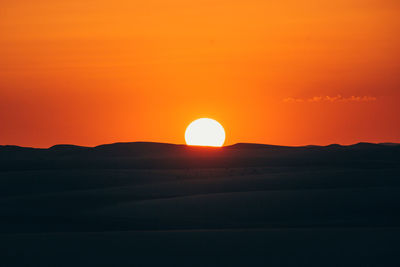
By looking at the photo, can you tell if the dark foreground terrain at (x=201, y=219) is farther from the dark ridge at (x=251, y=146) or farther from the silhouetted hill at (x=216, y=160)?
the dark ridge at (x=251, y=146)

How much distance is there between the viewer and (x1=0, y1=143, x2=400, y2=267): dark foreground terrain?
14.1m

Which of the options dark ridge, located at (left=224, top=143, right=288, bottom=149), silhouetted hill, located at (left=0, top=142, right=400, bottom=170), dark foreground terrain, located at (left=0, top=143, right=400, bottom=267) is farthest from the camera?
dark ridge, located at (left=224, top=143, right=288, bottom=149)

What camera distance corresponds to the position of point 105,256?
1414 centimetres

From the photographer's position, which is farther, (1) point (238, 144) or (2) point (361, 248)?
(1) point (238, 144)

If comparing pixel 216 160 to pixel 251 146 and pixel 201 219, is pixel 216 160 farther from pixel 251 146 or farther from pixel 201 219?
pixel 201 219

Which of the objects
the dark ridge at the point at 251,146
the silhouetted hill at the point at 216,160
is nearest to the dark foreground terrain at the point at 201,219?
the silhouetted hill at the point at 216,160

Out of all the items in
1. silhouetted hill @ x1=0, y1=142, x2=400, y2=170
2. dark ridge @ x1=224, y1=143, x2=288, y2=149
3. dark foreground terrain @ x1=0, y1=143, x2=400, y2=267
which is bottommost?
dark foreground terrain @ x1=0, y1=143, x2=400, y2=267

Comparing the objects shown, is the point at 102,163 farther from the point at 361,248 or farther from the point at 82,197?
the point at 361,248

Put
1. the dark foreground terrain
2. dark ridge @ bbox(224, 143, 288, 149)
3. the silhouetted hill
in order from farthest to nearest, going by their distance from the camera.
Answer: dark ridge @ bbox(224, 143, 288, 149), the silhouetted hill, the dark foreground terrain

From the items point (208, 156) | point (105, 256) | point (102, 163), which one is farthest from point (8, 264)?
point (208, 156)

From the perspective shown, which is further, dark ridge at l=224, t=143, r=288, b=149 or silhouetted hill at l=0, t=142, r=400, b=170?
dark ridge at l=224, t=143, r=288, b=149

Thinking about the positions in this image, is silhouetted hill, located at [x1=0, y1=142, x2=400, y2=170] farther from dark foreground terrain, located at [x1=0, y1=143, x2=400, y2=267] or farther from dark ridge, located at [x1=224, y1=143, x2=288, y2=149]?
dark ridge, located at [x1=224, y1=143, x2=288, y2=149]

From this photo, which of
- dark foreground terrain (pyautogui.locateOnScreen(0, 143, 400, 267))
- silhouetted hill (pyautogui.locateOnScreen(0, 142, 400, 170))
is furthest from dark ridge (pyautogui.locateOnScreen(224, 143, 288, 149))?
dark foreground terrain (pyautogui.locateOnScreen(0, 143, 400, 267))

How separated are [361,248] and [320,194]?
30.2ft
